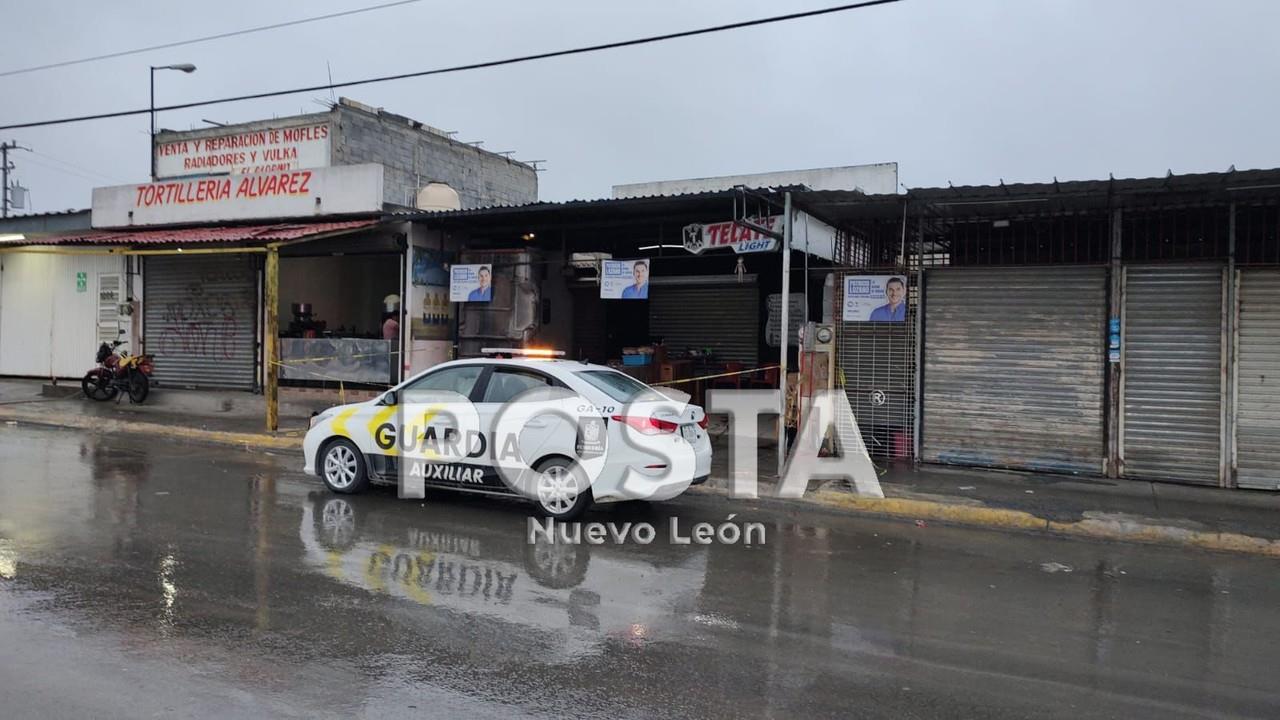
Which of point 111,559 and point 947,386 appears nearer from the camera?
point 111,559

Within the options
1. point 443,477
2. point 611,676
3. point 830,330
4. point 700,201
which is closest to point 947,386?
point 830,330

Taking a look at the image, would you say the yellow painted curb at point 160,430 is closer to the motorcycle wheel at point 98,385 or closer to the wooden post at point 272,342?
the wooden post at point 272,342

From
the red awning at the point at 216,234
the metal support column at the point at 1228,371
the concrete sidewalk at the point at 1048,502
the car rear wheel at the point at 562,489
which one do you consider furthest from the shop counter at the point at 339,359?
the metal support column at the point at 1228,371

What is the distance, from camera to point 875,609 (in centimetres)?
607

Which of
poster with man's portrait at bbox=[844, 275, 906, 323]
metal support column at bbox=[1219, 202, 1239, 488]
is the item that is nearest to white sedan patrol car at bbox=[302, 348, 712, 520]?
poster with man's portrait at bbox=[844, 275, 906, 323]

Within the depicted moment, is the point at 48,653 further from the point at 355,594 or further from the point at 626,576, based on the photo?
the point at 626,576

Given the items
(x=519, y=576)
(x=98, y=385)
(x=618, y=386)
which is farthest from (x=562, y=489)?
(x=98, y=385)

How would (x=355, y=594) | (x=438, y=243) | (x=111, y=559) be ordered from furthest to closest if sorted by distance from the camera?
(x=438, y=243), (x=111, y=559), (x=355, y=594)

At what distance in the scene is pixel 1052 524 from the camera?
8.98 m

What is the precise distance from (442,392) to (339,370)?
8.43 metres

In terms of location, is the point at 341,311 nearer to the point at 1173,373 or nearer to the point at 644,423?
the point at 644,423

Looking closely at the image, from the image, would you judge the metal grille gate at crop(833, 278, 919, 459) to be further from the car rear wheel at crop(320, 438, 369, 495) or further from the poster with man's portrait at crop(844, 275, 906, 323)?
the car rear wheel at crop(320, 438, 369, 495)

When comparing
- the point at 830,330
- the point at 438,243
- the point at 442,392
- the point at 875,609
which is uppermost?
the point at 438,243

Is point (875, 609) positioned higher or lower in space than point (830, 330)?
lower
